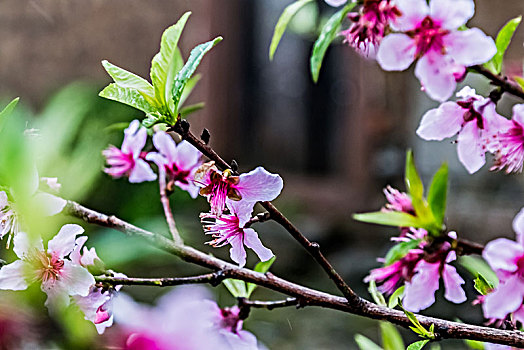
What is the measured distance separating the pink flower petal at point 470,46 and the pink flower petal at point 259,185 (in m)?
0.12

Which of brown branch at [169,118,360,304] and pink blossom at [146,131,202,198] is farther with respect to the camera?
pink blossom at [146,131,202,198]

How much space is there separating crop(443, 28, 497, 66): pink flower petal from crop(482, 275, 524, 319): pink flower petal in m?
0.12

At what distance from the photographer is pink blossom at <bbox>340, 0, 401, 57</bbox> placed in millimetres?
394

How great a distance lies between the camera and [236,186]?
36cm

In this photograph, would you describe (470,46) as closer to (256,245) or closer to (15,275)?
(256,245)

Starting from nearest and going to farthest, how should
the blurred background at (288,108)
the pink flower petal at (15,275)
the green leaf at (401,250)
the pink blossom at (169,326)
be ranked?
the pink blossom at (169,326), the pink flower petal at (15,275), the green leaf at (401,250), the blurred background at (288,108)

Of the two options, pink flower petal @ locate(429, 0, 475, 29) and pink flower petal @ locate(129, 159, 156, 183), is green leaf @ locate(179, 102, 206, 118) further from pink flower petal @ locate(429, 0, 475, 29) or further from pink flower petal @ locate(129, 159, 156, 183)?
pink flower petal @ locate(429, 0, 475, 29)

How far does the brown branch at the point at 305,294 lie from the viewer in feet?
1.22

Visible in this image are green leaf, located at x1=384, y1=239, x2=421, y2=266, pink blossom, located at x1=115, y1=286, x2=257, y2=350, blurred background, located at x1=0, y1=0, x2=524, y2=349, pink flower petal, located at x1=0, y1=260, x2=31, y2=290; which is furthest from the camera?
blurred background, located at x1=0, y1=0, x2=524, y2=349

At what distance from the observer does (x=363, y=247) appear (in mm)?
2850

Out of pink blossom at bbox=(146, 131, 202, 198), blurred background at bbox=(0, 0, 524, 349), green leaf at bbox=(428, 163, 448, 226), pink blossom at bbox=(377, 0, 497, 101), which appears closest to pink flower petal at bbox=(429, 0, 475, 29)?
pink blossom at bbox=(377, 0, 497, 101)

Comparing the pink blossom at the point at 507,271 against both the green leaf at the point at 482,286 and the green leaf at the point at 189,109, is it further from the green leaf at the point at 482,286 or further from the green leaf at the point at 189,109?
the green leaf at the point at 189,109

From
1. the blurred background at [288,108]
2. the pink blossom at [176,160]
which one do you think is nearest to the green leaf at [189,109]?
the pink blossom at [176,160]

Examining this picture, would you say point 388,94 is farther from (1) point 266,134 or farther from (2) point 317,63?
(2) point 317,63
